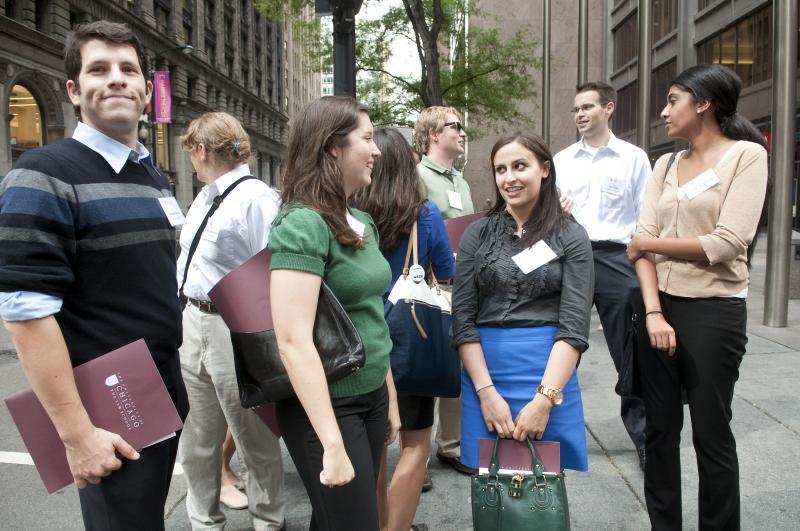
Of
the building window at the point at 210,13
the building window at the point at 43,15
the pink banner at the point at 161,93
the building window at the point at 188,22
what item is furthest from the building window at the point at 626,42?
the building window at the point at 210,13

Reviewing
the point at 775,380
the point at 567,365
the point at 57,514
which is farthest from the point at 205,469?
the point at 775,380

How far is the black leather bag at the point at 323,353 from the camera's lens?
1.92 m

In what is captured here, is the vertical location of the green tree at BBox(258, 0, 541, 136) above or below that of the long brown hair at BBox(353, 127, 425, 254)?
above

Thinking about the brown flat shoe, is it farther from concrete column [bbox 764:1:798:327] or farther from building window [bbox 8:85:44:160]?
building window [bbox 8:85:44:160]

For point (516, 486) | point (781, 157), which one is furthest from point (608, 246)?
point (781, 157)

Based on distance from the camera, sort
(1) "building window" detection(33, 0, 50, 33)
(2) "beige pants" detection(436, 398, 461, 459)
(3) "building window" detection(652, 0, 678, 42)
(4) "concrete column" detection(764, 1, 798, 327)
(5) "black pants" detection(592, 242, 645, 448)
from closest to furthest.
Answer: (5) "black pants" detection(592, 242, 645, 448), (2) "beige pants" detection(436, 398, 461, 459), (4) "concrete column" detection(764, 1, 798, 327), (1) "building window" detection(33, 0, 50, 33), (3) "building window" detection(652, 0, 678, 42)

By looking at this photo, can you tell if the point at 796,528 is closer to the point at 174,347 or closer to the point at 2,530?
the point at 174,347

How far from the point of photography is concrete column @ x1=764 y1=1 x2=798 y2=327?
7566 millimetres

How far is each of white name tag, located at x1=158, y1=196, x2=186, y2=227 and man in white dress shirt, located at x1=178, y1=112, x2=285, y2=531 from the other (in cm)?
91

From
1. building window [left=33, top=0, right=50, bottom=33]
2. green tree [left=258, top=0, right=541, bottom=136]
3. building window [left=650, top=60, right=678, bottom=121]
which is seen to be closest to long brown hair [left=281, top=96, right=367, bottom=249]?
green tree [left=258, top=0, right=541, bottom=136]

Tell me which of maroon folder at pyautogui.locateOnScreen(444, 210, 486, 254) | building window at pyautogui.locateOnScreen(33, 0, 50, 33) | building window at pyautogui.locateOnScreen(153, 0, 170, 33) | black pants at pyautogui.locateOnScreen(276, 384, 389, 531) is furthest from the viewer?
building window at pyautogui.locateOnScreen(153, 0, 170, 33)

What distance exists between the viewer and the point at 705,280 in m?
2.69

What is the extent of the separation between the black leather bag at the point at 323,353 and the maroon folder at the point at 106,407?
0.29 metres

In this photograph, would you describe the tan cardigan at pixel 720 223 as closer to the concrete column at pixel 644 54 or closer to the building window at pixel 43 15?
the concrete column at pixel 644 54
